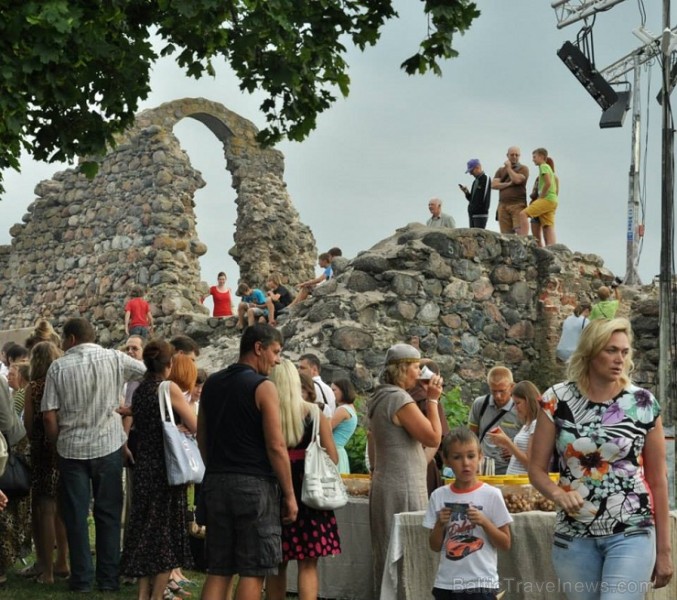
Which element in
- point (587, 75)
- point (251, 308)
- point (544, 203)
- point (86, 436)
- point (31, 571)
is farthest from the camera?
point (587, 75)

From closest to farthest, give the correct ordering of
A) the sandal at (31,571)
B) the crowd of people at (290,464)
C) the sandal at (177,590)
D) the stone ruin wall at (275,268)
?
the crowd of people at (290,464) → the sandal at (177,590) → the sandal at (31,571) → the stone ruin wall at (275,268)

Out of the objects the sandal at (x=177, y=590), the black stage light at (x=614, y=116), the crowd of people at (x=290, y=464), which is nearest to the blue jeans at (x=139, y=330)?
the black stage light at (x=614, y=116)

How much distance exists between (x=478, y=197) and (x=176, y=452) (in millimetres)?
9614

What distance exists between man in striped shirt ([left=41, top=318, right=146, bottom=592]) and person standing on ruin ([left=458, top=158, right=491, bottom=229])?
866 centimetres

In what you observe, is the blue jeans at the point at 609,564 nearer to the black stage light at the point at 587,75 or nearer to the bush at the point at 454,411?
the bush at the point at 454,411

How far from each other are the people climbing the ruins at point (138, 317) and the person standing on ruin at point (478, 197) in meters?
4.73

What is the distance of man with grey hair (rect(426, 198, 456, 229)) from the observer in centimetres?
1641

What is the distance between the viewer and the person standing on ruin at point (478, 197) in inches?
660

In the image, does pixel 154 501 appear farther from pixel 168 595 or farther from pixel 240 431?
pixel 240 431

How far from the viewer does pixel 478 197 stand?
663 inches

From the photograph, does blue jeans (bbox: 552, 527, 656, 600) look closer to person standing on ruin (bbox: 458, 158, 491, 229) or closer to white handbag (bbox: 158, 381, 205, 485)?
white handbag (bbox: 158, 381, 205, 485)

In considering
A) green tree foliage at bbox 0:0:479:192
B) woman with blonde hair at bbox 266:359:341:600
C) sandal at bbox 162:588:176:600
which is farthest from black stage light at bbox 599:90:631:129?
woman with blonde hair at bbox 266:359:341:600

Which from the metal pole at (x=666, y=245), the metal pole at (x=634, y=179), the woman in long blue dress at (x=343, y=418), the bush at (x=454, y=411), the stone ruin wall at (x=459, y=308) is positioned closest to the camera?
the woman in long blue dress at (x=343, y=418)

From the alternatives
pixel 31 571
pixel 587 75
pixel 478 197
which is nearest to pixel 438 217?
pixel 478 197
